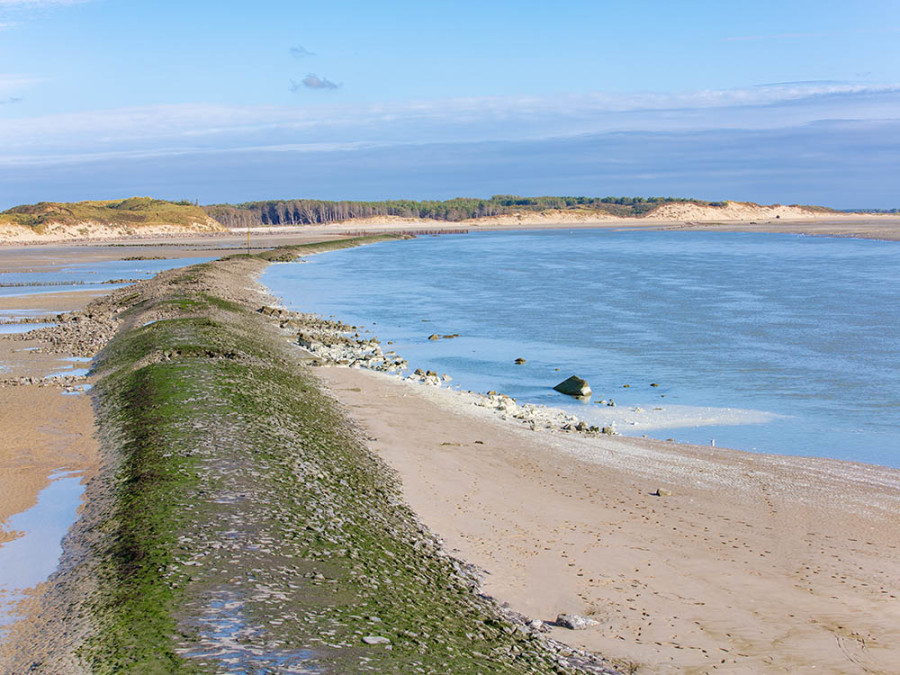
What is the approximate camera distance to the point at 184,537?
9.09 m

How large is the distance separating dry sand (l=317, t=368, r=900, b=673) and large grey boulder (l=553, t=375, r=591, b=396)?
4.19m

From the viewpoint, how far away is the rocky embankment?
6.89 meters

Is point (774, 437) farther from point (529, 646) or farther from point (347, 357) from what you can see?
point (347, 357)

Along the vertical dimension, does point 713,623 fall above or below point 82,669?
below

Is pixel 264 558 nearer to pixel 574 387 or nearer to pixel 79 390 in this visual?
pixel 79 390

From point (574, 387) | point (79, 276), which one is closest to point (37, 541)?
point (574, 387)

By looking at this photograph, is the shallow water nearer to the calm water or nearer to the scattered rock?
the calm water

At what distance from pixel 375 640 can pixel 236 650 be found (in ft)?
3.93

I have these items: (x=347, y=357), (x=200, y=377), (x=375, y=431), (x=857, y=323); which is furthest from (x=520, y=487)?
(x=857, y=323)

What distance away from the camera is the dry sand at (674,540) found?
788 centimetres

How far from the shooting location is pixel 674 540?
408 inches

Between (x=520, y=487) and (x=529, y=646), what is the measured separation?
5056mm

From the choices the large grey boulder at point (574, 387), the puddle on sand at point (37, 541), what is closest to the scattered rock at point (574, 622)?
the puddle on sand at point (37, 541)

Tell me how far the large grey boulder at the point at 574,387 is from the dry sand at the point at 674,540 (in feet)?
13.7
